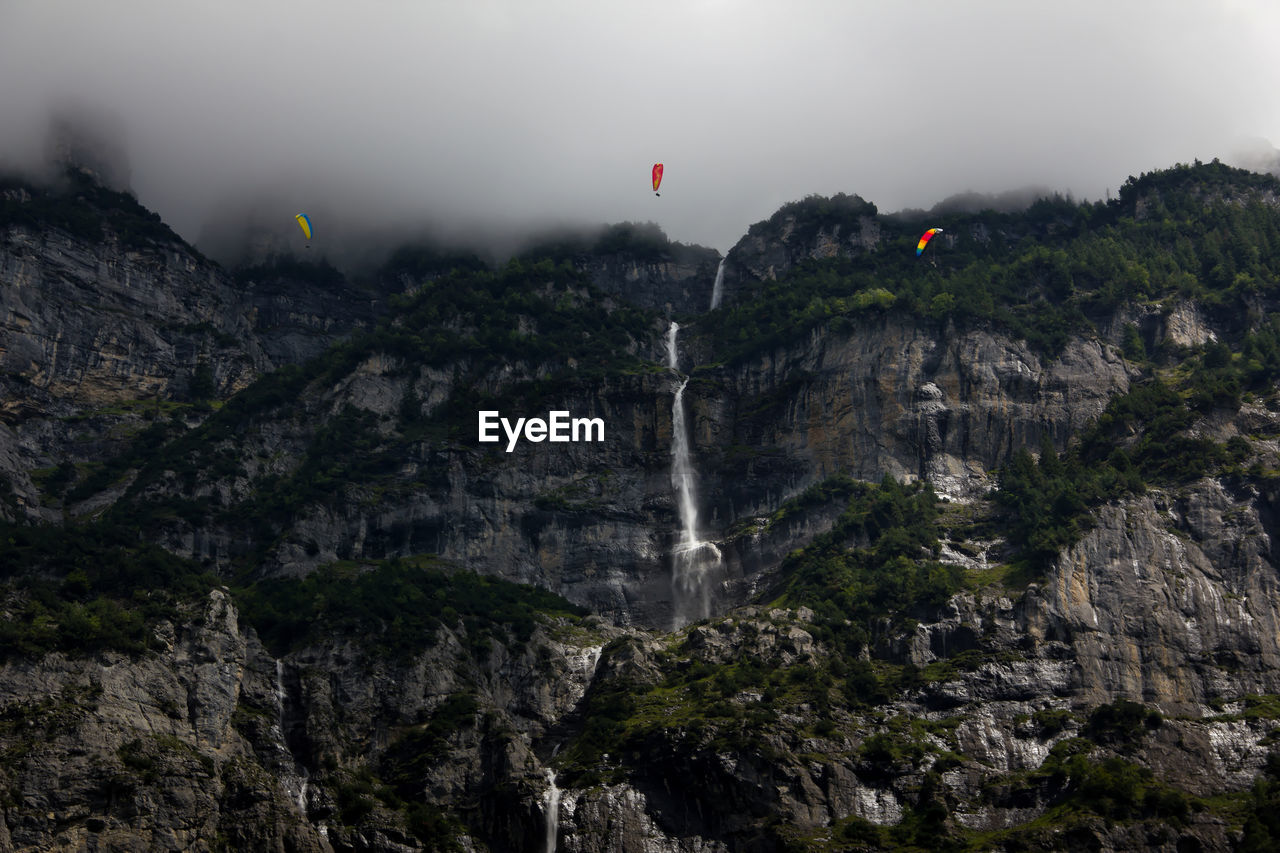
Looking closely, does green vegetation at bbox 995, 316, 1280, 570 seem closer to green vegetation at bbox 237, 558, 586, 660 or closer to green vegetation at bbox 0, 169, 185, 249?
green vegetation at bbox 237, 558, 586, 660

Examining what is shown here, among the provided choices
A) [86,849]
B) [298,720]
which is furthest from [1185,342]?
[86,849]

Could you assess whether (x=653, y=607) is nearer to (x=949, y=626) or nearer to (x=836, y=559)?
(x=836, y=559)

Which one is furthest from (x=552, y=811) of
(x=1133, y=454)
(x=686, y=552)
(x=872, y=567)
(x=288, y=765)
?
(x=1133, y=454)

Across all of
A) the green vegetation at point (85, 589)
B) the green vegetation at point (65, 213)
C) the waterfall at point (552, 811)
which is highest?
the green vegetation at point (65, 213)

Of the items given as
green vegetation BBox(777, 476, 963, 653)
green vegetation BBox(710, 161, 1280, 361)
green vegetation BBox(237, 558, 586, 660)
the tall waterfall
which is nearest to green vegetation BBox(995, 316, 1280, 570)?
green vegetation BBox(777, 476, 963, 653)

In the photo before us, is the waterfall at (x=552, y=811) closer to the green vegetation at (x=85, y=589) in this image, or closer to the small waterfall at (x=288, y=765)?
the small waterfall at (x=288, y=765)

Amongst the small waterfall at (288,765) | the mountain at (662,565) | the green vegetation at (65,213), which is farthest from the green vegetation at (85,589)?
the green vegetation at (65,213)
